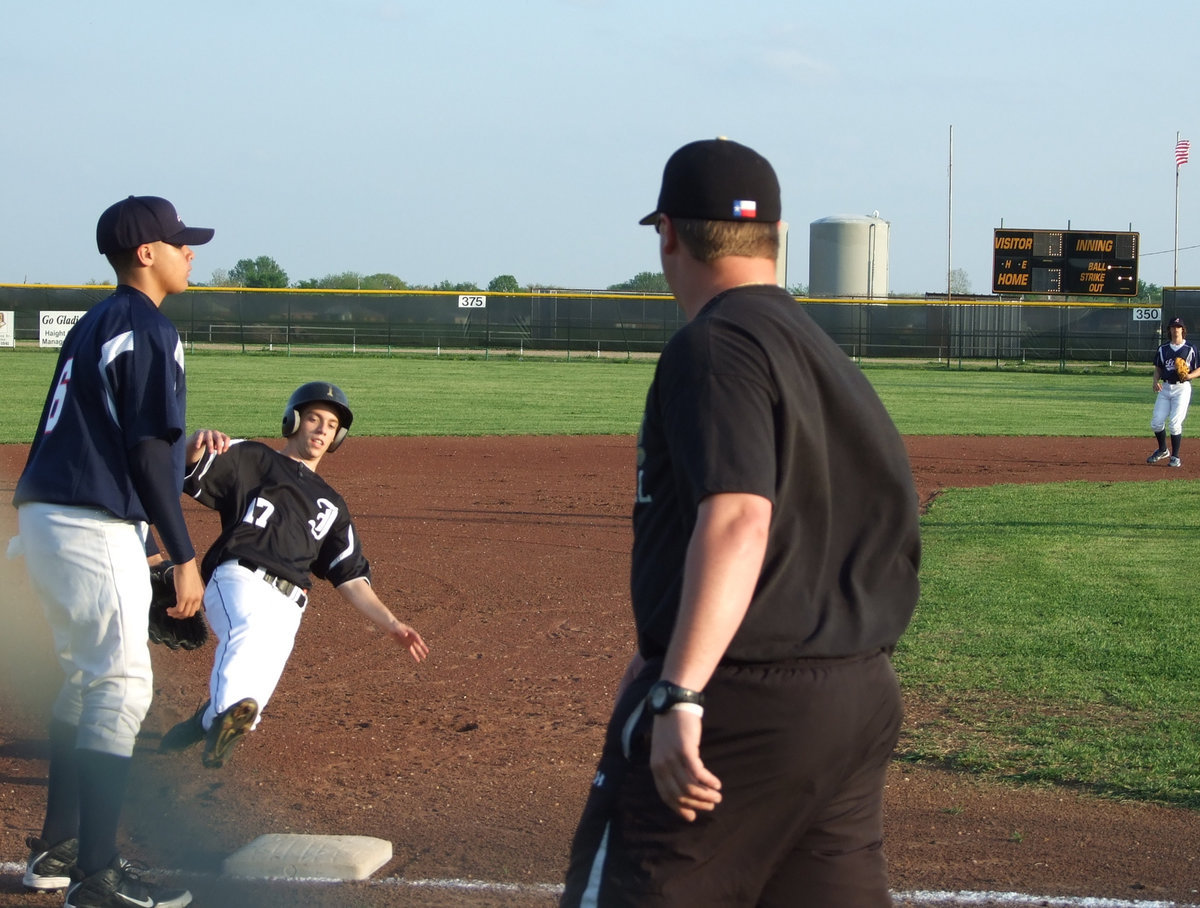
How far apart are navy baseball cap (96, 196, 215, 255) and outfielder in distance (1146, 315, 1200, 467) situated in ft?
46.7

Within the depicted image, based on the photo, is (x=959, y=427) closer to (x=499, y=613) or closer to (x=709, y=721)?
(x=499, y=613)

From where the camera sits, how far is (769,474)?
188 cm

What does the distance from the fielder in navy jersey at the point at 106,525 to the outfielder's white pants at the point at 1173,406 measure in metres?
14.4

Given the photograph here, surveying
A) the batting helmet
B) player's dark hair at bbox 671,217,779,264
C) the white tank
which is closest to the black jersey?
the batting helmet

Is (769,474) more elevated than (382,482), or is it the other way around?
(769,474)

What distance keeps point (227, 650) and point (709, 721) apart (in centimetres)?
272

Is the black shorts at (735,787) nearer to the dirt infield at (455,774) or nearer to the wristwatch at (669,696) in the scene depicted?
the wristwatch at (669,696)

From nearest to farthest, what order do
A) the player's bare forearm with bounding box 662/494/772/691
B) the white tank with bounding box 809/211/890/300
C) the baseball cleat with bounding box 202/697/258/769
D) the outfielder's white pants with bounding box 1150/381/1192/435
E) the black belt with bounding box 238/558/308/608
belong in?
the player's bare forearm with bounding box 662/494/772/691 < the baseball cleat with bounding box 202/697/258/769 < the black belt with bounding box 238/558/308/608 < the outfielder's white pants with bounding box 1150/381/1192/435 < the white tank with bounding box 809/211/890/300

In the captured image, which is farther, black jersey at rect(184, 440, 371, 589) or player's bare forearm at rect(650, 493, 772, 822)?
black jersey at rect(184, 440, 371, 589)

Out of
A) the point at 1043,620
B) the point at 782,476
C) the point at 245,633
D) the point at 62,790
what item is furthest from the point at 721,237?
the point at 1043,620

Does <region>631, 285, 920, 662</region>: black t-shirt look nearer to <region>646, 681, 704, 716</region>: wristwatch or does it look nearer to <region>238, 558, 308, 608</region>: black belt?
<region>646, 681, 704, 716</region>: wristwatch

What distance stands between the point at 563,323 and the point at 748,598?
42.2m

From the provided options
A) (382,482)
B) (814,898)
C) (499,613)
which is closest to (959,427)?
(382,482)

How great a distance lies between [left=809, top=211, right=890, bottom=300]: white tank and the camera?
57.0m
